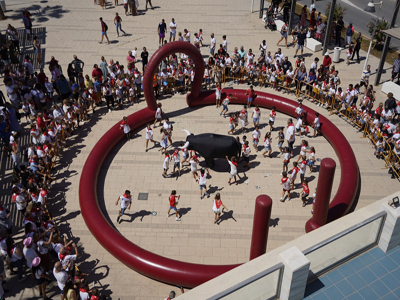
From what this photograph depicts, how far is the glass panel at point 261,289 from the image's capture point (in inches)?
279

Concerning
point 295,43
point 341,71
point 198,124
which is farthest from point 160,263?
point 295,43

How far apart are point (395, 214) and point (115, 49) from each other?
23.5m

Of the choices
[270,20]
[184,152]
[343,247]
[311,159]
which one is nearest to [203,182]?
[184,152]

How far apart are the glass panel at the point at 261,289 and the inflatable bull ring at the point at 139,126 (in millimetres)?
5695

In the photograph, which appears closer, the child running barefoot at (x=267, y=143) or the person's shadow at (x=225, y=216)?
the person's shadow at (x=225, y=216)

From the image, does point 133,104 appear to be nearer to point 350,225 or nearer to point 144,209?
point 144,209

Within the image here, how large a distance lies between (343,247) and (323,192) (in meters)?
5.16

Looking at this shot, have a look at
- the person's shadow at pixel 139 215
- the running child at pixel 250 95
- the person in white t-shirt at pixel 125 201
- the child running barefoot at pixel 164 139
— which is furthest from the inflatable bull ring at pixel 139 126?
the child running barefoot at pixel 164 139

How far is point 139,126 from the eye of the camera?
828 inches

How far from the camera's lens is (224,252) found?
585 inches

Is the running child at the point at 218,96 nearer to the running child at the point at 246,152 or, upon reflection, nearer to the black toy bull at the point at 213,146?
the running child at the point at 246,152

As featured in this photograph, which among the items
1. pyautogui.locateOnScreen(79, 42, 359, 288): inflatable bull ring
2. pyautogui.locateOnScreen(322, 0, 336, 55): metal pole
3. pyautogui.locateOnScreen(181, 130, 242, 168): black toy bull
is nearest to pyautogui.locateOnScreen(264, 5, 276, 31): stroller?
pyautogui.locateOnScreen(322, 0, 336, 55): metal pole

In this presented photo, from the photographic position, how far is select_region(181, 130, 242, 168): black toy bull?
17.4 m

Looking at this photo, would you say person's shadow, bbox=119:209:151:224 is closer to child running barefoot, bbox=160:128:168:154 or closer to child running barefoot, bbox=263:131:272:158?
child running barefoot, bbox=160:128:168:154
